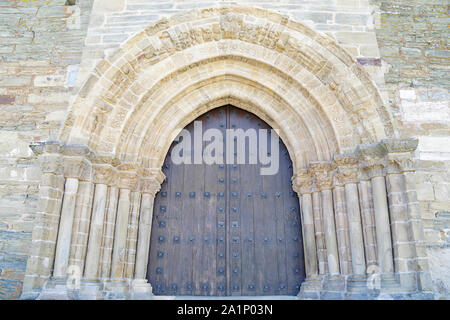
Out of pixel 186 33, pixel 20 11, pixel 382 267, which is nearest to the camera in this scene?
pixel 382 267

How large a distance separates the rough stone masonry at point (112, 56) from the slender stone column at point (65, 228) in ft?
1.28

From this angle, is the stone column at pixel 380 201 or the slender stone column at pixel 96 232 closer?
the stone column at pixel 380 201

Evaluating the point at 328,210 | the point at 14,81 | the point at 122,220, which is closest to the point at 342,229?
the point at 328,210

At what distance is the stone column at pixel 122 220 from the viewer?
454 cm

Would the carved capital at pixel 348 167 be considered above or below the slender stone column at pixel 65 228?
above

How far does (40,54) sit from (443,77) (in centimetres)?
561

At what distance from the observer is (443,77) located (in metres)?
5.13

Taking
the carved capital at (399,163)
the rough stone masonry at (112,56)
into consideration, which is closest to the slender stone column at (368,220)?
the carved capital at (399,163)

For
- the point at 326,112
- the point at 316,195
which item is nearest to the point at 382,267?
the point at 316,195

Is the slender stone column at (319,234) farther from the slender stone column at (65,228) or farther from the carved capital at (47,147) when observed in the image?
the carved capital at (47,147)

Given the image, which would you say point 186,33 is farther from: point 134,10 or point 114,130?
point 114,130

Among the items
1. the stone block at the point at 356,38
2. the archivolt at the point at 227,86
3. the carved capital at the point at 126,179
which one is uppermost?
the stone block at the point at 356,38

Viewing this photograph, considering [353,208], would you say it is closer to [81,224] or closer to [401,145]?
[401,145]

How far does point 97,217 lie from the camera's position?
4.53 m
